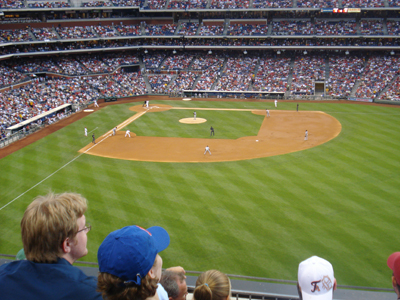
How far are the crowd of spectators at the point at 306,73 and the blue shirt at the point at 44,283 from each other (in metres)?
56.4

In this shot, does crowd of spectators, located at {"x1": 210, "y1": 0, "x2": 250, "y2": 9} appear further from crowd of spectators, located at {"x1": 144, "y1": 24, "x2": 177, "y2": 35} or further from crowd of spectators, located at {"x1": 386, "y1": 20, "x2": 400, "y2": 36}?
crowd of spectators, located at {"x1": 386, "y1": 20, "x2": 400, "y2": 36}

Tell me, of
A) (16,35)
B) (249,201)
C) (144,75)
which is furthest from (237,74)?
(249,201)

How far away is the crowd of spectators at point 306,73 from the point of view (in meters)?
55.9

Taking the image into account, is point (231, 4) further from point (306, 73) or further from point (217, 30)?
point (306, 73)

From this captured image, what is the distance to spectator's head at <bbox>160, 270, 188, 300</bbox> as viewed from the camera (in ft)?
14.2

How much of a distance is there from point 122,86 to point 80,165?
32961 millimetres

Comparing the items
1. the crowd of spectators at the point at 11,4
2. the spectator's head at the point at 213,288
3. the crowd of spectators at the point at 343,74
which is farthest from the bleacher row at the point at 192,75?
the spectator's head at the point at 213,288

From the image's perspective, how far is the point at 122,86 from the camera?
59.8 meters

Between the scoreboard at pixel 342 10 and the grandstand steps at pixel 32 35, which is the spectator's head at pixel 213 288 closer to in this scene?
the grandstand steps at pixel 32 35

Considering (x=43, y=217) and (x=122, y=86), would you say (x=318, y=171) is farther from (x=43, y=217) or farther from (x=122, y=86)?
(x=122, y=86)

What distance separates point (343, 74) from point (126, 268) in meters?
61.0

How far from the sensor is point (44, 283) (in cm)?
266

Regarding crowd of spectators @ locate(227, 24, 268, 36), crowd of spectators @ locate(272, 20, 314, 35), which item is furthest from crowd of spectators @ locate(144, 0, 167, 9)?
crowd of spectators @ locate(272, 20, 314, 35)

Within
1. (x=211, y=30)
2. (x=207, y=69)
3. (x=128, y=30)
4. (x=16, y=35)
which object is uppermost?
(x=211, y=30)
